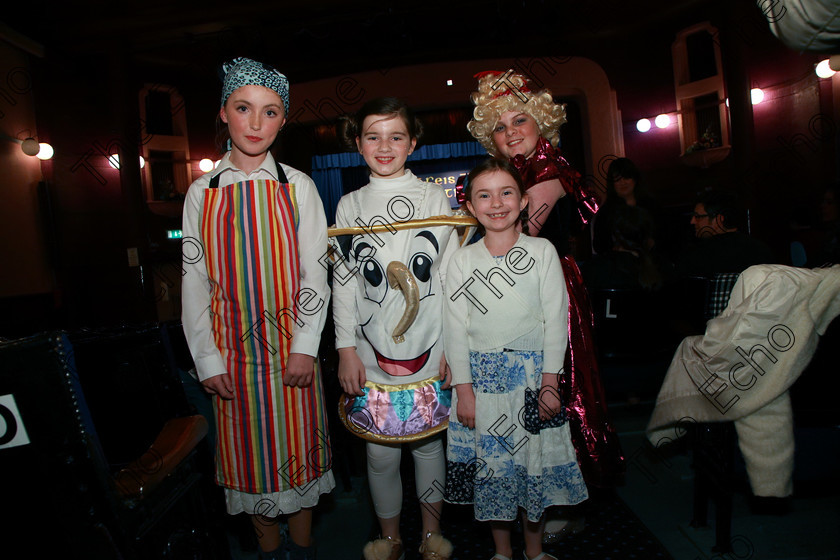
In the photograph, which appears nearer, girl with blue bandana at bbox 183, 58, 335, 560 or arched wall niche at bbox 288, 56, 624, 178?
girl with blue bandana at bbox 183, 58, 335, 560

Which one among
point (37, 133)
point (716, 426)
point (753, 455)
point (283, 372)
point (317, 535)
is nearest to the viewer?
point (283, 372)

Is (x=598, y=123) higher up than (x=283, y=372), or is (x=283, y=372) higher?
(x=598, y=123)

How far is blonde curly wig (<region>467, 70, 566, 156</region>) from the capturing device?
1933 mm

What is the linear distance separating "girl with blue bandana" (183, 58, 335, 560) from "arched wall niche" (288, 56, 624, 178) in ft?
21.8

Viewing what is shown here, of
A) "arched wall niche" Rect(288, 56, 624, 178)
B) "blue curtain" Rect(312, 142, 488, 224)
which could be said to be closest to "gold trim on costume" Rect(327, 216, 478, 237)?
"arched wall niche" Rect(288, 56, 624, 178)

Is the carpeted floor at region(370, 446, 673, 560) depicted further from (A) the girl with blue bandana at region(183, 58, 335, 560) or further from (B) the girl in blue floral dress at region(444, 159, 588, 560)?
(A) the girl with blue bandana at region(183, 58, 335, 560)

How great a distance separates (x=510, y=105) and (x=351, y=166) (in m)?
8.82

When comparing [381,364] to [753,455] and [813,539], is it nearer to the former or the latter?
[753,455]

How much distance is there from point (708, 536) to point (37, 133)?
8816mm

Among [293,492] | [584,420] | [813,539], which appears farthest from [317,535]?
[813,539]

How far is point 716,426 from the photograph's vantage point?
1815mm

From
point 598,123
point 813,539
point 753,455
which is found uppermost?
point 598,123

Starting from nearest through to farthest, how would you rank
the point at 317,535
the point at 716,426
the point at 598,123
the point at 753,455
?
the point at 753,455, the point at 716,426, the point at 317,535, the point at 598,123

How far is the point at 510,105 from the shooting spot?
6.32 ft
